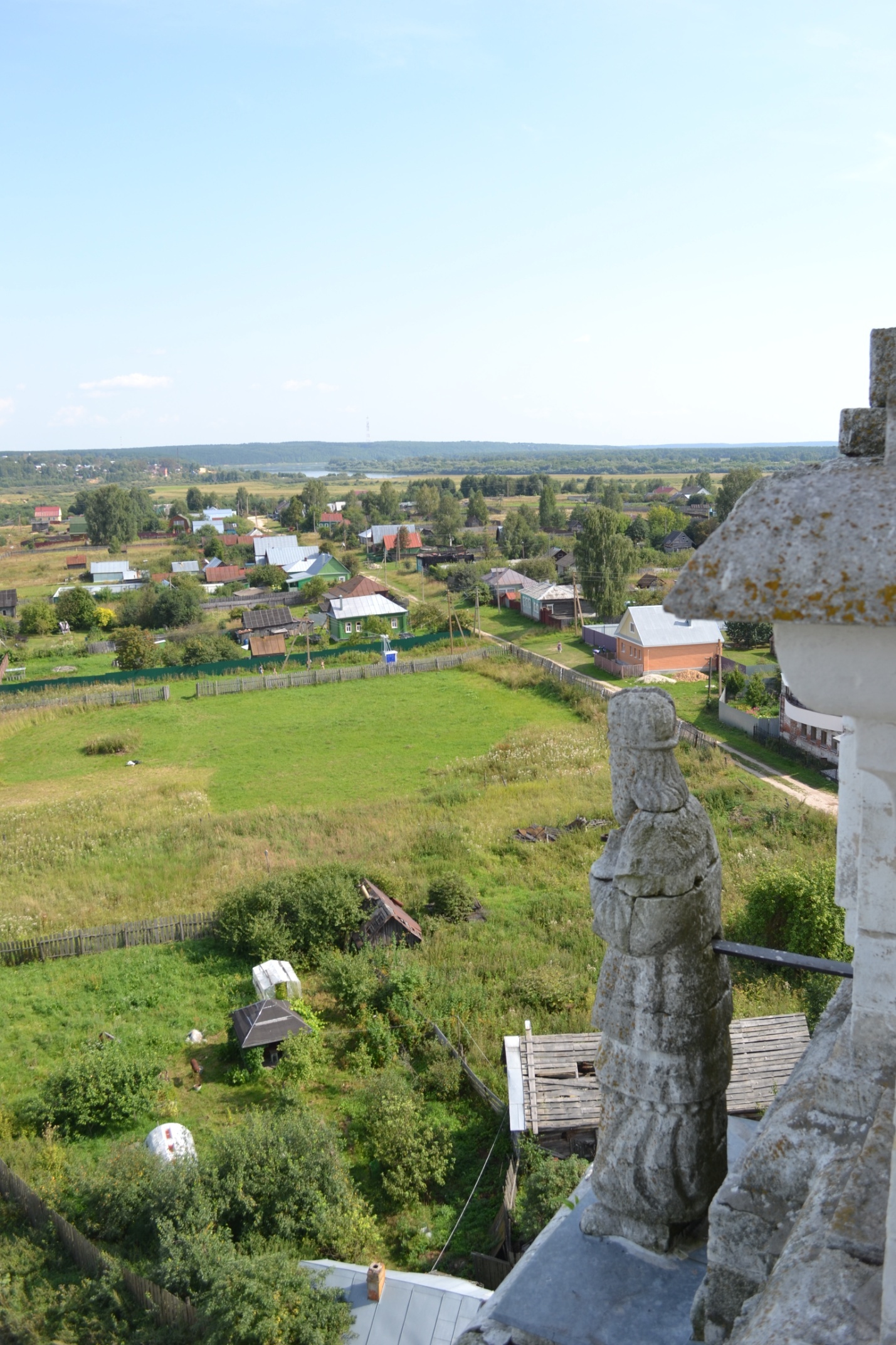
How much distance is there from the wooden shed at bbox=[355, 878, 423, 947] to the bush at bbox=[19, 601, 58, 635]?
44.3 meters

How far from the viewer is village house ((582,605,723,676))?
38906 millimetres

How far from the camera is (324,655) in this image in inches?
1869

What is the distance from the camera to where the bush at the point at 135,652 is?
4484cm

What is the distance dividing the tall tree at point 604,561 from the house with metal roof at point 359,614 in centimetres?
1058

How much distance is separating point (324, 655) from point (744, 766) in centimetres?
2562

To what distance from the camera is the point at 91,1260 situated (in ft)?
32.5

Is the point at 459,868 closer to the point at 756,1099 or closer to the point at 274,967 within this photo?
the point at 274,967

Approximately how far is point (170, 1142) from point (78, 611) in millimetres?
50878

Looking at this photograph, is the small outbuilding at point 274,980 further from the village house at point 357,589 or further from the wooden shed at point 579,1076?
the village house at point 357,589

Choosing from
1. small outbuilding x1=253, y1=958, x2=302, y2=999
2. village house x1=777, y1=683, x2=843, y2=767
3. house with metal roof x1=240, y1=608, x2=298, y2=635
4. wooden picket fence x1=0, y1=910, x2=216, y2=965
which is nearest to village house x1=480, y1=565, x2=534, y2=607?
house with metal roof x1=240, y1=608, x2=298, y2=635

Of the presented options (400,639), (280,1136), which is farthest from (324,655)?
(280,1136)

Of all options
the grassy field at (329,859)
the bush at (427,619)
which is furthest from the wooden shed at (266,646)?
the grassy field at (329,859)

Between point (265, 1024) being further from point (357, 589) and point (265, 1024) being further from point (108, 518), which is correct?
point (108, 518)

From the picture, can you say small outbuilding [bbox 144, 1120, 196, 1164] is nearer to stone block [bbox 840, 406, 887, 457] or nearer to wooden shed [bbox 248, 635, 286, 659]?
stone block [bbox 840, 406, 887, 457]
